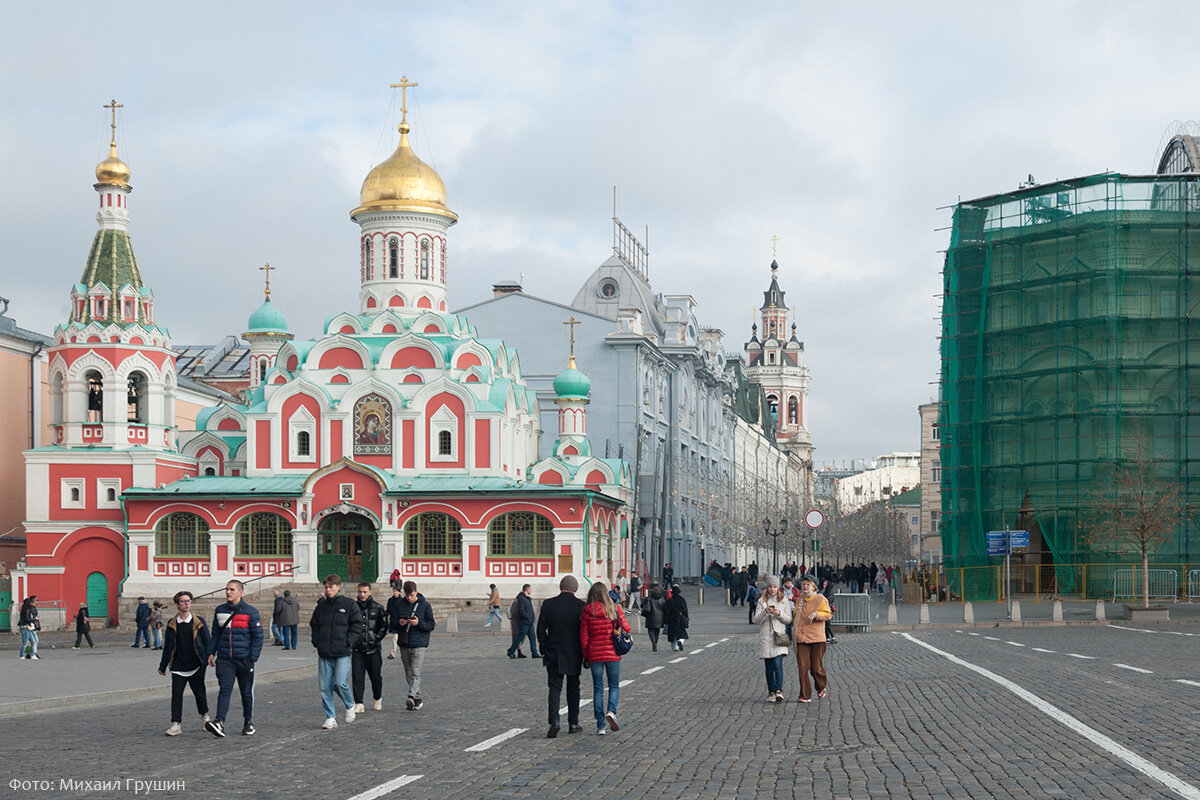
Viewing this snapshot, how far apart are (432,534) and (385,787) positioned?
41.9m

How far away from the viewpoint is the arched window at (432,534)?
52750mm

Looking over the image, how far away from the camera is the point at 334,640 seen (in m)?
15.6

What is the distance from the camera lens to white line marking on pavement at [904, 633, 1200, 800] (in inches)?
412

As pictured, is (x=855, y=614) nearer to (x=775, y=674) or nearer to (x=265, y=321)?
(x=775, y=674)

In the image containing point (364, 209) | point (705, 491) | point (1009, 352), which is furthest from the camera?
point (705, 491)

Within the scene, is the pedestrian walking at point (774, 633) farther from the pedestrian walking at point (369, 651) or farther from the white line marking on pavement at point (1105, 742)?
the pedestrian walking at point (369, 651)

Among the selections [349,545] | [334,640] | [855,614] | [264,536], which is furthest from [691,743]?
[264,536]

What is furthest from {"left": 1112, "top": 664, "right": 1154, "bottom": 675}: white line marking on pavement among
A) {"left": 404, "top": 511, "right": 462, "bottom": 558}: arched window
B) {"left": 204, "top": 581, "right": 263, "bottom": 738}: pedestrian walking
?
{"left": 404, "top": 511, "right": 462, "bottom": 558}: arched window

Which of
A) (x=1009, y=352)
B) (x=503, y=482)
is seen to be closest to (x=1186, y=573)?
(x=1009, y=352)

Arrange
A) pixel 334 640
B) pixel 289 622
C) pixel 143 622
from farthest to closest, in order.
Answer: pixel 143 622 < pixel 289 622 < pixel 334 640

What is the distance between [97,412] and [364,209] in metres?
12.9

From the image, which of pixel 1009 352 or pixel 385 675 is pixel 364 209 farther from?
pixel 385 675

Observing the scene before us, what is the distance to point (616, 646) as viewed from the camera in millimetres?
14758

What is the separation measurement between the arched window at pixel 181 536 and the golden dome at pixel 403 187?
46.0 ft
